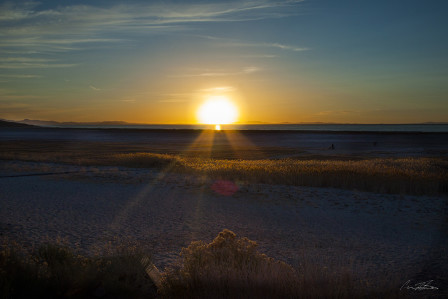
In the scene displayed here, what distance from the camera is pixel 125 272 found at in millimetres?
5156

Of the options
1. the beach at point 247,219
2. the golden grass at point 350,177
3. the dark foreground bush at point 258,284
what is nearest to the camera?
the dark foreground bush at point 258,284

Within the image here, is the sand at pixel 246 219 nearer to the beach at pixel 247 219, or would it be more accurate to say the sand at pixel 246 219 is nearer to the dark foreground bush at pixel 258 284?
the beach at pixel 247 219

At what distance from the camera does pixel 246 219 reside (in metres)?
10.2

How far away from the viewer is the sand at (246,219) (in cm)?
721

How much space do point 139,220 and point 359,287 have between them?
21.2 feet

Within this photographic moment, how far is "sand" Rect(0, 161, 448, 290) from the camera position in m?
7.21

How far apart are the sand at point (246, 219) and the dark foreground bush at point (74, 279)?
143cm

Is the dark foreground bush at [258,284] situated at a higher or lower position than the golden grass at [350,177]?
lower

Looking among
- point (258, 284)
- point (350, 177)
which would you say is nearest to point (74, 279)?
point (258, 284)

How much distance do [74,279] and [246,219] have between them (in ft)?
19.3

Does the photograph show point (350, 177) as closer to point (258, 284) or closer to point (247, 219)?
point (247, 219)

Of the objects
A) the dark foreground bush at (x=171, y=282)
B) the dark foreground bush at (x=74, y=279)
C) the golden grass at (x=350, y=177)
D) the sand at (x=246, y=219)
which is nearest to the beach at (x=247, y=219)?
the sand at (x=246, y=219)

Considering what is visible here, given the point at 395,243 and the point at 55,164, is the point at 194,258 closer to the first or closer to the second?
the point at 395,243

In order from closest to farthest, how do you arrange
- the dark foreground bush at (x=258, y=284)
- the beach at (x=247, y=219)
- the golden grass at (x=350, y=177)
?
the dark foreground bush at (x=258, y=284), the beach at (x=247, y=219), the golden grass at (x=350, y=177)
